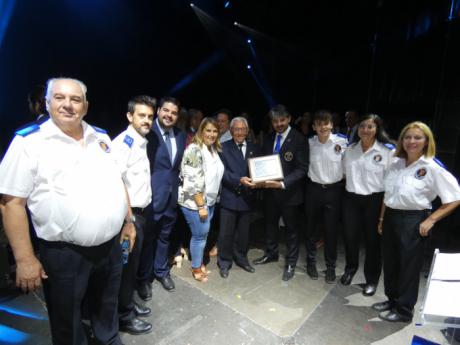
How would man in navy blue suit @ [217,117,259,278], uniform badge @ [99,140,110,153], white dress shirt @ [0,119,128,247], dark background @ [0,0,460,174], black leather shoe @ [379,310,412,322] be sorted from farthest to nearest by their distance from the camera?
dark background @ [0,0,460,174]
man in navy blue suit @ [217,117,259,278]
black leather shoe @ [379,310,412,322]
uniform badge @ [99,140,110,153]
white dress shirt @ [0,119,128,247]

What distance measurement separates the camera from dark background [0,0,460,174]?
4.62 meters

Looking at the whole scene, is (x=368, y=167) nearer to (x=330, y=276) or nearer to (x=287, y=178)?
(x=287, y=178)

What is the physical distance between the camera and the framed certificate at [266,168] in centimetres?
318

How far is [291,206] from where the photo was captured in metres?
3.36

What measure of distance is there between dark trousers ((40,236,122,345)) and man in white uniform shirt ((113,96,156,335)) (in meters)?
0.41

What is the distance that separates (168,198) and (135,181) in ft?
1.90

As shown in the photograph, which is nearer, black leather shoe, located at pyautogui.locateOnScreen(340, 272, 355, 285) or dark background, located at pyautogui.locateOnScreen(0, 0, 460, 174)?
black leather shoe, located at pyautogui.locateOnScreen(340, 272, 355, 285)

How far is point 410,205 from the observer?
2.47 m

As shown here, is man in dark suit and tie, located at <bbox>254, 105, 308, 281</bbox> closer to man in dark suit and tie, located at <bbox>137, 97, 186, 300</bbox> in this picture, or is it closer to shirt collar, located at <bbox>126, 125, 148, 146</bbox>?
man in dark suit and tie, located at <bbox>137, 97, 186, 300</bbox>

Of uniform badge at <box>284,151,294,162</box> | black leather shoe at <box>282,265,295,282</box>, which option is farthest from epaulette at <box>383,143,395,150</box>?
black leather shoe at <box>282,265,295,282</box>

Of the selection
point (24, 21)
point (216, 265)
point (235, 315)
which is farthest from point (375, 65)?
point (24, 21)

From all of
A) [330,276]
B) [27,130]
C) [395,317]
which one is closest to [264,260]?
[330,276]

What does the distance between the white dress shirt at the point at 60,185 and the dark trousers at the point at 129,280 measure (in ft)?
2.32

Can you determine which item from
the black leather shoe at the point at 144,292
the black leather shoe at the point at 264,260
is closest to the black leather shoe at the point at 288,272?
the black leather shoe at the point at 264,260
